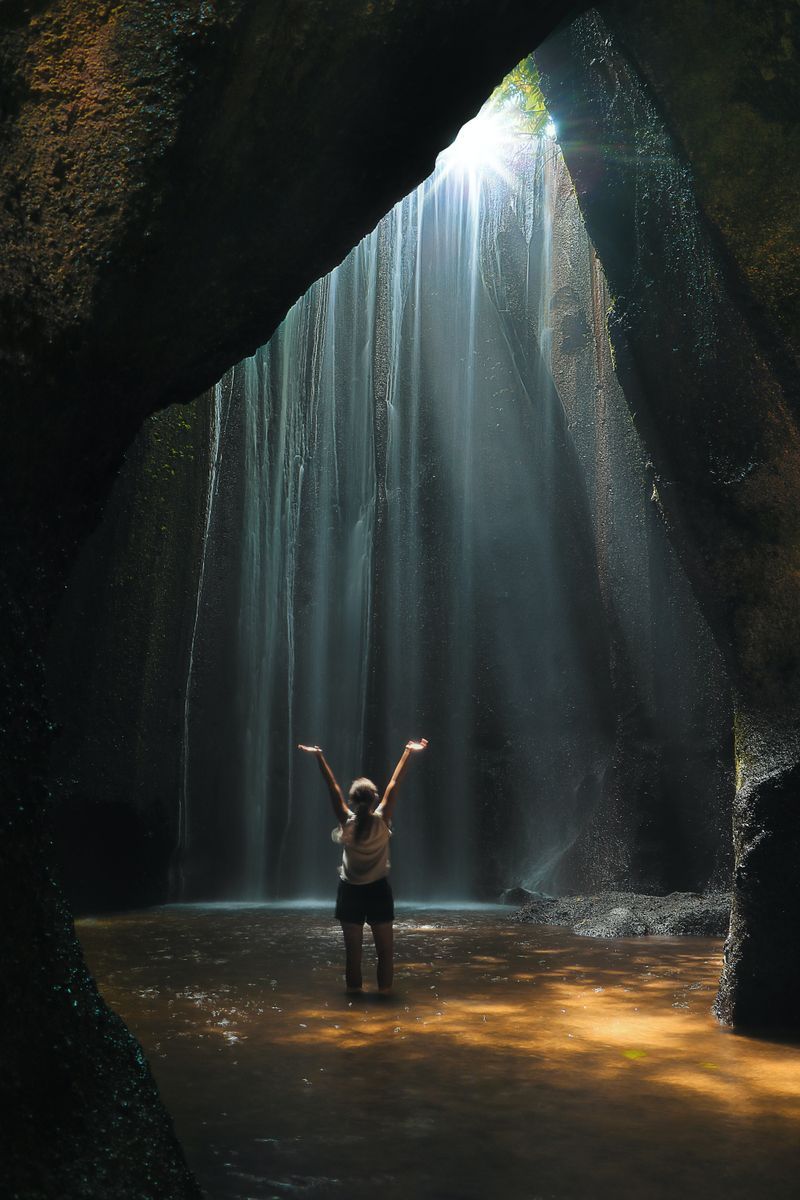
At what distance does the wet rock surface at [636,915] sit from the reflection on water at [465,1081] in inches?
89.5

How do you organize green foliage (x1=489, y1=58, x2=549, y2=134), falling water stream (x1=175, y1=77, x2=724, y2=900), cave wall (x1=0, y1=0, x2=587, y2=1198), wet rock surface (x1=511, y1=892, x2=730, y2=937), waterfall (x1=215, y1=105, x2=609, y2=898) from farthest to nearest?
waterfall (x1=215, y1=105, x2=609, y2=898)
falling water stream (x1=175, y1=77, x2=724, y2=900)
wet rock surface (x1=511, y1=892, x2=730, y2=937)
green foliage (x1=489, y1=58, x2=549, y2=134)
cave wall (x1=0, y1=0, x2=587, y2=1198)

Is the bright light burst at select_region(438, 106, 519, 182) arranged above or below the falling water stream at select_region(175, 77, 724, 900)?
above

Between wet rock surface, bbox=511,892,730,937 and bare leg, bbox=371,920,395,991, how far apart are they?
13.9ft

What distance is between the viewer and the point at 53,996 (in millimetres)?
2623

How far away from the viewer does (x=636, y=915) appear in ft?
34.0

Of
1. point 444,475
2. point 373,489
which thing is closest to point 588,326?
point 444,475

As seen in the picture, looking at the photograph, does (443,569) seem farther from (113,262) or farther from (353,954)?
(113,262)

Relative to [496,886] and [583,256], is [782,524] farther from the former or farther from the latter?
[583,256]

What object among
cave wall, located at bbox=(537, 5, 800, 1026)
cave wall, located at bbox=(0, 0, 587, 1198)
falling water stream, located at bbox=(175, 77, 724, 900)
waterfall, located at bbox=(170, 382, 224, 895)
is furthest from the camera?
falling water stream, located at bbox=(175, 77, 724, 900)

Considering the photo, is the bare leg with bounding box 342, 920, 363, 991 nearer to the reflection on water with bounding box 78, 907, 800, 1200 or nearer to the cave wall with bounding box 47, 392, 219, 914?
the reflection on water with bounding box 78, 907, 800, 1200

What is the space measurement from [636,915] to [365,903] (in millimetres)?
5301

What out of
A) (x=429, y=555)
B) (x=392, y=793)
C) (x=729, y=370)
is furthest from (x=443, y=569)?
(x=729, y=370)

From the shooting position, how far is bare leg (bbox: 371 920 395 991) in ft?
19.8

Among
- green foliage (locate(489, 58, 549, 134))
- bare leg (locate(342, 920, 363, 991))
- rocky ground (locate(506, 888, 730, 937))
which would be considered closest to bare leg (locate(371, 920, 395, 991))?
bare leg (locate(342, 920, 363, 991))
